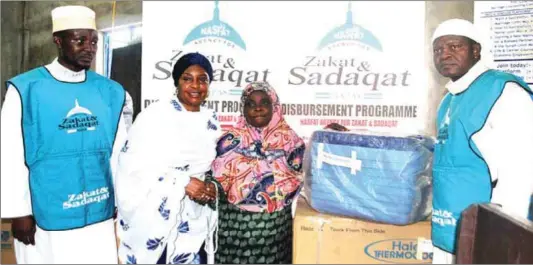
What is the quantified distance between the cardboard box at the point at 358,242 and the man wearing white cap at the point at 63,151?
0.86 m

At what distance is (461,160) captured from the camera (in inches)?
67.1

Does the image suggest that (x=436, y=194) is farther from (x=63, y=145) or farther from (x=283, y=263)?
(x=63, y=145)

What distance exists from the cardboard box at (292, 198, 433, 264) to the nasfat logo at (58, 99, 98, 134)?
95 cm

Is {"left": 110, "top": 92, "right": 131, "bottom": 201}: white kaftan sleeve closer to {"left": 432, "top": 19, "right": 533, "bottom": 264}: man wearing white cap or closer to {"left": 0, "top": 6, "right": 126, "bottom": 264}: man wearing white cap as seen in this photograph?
{"left": 0, "top": 6, "right": 126, "bottom": 264}: man wearing white cap

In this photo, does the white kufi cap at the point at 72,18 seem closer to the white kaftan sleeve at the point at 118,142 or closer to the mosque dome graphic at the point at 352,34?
the white kaftan sleeve at the point at 118,142

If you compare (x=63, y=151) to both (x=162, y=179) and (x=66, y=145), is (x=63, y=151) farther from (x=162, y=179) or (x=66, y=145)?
(x=162, y=179)

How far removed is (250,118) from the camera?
1907 millimetres

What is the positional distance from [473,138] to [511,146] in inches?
5.1

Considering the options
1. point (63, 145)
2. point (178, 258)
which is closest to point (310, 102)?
point (178, 258)

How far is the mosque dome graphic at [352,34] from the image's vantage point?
74.6 inches

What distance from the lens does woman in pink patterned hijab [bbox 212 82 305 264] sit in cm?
188

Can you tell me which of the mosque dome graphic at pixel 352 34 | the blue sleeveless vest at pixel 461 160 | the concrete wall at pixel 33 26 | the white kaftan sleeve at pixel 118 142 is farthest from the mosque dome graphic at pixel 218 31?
the blue sleeveless vest at pixel 461 160

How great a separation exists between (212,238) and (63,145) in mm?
721

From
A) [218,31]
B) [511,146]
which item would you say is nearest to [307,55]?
[218,31]
